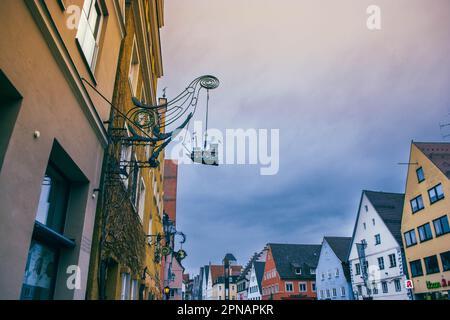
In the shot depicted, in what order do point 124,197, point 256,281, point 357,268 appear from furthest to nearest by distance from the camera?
point 256,281, point 357,268, point 124,197

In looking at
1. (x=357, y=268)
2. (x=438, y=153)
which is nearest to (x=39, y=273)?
(x=438, y=153)

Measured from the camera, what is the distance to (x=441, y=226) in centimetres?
2528

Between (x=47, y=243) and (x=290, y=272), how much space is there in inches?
2161

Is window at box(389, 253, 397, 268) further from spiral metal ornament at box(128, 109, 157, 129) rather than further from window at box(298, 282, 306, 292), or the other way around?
spiral metal ornament at box(128, 109, 157, 129)

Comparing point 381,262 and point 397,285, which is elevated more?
point 381,262

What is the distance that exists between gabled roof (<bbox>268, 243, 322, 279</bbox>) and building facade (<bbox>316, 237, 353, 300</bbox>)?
862cm

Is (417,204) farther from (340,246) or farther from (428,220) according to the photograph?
(340,246)

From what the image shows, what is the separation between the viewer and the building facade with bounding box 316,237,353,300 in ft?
132

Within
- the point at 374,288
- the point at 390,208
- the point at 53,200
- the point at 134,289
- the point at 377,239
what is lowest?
the point at 134,289

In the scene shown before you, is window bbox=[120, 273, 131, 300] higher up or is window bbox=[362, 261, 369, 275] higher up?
window bbox=[362, 261, 369, 275]

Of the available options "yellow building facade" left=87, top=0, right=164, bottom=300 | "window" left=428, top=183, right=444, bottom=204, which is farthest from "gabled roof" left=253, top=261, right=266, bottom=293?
"yellow building facade" left=87, top=0, right=164, bottom=300

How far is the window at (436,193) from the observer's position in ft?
84.1

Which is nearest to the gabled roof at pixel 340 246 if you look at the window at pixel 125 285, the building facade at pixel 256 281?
the building facade at pixel 256 281

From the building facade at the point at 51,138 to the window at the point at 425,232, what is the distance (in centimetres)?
2791
